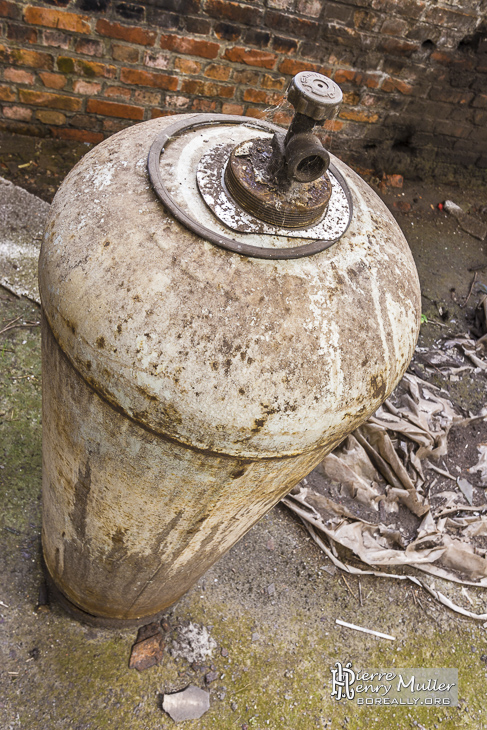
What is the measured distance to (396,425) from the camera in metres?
2.58

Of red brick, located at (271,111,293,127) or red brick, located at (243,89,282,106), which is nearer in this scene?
red brick, located at (243,89,282,106)

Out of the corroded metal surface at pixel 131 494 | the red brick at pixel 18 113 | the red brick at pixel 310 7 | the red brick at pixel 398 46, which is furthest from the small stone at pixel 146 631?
the red brick at pixel 398 46

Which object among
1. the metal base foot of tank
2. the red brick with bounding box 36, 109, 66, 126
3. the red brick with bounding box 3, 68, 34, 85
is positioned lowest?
the metal base foot of tank

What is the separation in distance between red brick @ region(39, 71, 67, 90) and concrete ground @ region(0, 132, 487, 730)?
1.37 m

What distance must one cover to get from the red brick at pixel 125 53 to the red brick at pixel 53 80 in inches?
13.4

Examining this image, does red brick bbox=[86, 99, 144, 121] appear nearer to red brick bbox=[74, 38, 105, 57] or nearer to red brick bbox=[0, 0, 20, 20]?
red brick bbox=[74, 38, 105, 57]

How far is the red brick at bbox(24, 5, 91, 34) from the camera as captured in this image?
274 centimetres

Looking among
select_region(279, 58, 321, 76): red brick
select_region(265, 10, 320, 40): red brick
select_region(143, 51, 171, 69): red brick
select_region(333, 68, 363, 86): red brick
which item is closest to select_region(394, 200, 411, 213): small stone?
select_region(333, 68, 363, 86): red brick

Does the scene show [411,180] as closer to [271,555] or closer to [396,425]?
[396,425]

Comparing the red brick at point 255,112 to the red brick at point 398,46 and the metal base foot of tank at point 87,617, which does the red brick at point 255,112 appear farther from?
the metal base foot of tank at point 87,617

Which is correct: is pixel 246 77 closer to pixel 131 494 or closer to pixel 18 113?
pixel 18 113

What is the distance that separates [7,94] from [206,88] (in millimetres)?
1160

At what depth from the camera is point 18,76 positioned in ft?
9.85

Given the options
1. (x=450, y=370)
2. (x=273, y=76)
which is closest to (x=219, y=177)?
(x=450, y=370)
